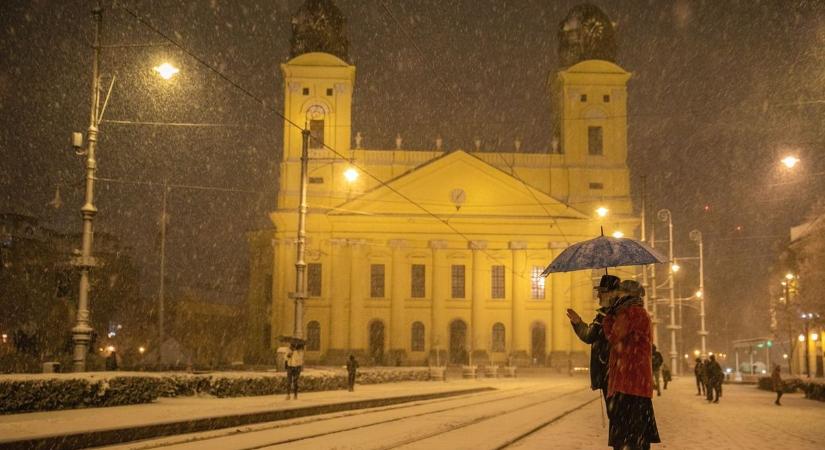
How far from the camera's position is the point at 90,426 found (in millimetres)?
12320

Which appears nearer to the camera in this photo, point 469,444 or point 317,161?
point 469,444

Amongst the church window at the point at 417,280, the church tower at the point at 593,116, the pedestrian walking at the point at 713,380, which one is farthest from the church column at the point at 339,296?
the pedestrian walking at the point at 713,380

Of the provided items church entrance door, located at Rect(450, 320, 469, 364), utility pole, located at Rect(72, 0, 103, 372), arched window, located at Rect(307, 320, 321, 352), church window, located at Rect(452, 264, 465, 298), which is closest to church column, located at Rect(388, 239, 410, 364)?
church entrance door, located at Rect(450, 320, 469, 364)

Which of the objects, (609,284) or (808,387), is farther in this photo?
(808,387)

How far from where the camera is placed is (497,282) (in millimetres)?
64812

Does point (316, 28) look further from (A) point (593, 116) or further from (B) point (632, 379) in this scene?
(B) point (632, 379)

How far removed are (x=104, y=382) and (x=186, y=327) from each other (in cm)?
6130

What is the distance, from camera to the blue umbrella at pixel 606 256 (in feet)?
33.0

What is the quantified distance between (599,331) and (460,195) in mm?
55017

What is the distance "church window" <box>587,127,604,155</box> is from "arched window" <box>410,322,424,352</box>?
16687mm

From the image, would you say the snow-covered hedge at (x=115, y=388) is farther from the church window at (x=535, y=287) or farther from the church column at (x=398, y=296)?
the church window at (x=535, y=287)

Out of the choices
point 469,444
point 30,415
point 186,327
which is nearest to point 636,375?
point 469,444

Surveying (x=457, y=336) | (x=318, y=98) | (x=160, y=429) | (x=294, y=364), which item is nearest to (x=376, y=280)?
(x=457, y=336)

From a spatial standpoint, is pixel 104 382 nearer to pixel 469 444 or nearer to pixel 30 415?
pixel 30 415
